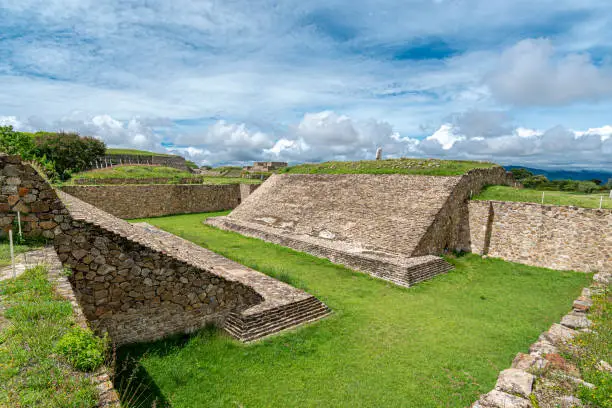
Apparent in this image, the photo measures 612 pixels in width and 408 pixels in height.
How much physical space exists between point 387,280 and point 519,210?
665 cm

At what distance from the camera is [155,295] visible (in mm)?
6371

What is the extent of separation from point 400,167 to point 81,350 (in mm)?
16207

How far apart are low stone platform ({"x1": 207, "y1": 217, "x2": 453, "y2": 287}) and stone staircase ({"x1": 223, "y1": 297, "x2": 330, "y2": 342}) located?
349 centimetres

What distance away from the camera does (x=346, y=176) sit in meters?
18.8

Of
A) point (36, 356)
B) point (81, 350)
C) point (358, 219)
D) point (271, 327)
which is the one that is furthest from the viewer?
point (358, 219)

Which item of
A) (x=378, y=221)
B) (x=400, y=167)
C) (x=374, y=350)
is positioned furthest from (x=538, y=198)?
(x=374, y=350)

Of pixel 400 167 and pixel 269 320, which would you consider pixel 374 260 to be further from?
pixel 400 167

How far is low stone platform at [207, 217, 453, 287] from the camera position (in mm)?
10984

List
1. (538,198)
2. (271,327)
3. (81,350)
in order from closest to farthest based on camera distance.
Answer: (81,350)
(271,327)
(538,198)

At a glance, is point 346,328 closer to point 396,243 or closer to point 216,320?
point 216,320

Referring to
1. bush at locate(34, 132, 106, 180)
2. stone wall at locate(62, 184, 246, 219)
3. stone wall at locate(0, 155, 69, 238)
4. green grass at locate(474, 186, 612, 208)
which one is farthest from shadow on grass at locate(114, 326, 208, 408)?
bush at locate(34, 132, 106, 180)

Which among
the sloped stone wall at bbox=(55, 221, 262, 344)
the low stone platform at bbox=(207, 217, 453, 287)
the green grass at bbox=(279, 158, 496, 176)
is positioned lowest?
the low stone platform at bbox=(207, 217, 453, 287)

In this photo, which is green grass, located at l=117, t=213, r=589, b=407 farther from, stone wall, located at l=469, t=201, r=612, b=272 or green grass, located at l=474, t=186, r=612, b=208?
green grass, located at l=474, t=186, r=612, b=208

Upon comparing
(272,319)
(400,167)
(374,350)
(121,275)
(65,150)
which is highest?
(65,150)
